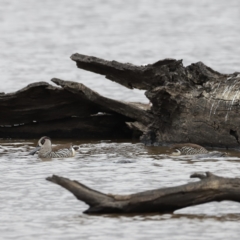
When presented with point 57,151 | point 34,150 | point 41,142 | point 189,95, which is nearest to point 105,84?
point 41,142

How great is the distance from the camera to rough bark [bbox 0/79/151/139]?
14.5 metres

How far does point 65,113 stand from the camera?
14.9 metres

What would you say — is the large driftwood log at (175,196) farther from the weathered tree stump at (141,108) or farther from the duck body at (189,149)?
the weathered tree stump at (141,108)

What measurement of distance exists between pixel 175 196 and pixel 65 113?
6075 mm

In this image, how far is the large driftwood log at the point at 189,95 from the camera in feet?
44.2

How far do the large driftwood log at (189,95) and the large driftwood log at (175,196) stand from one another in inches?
168

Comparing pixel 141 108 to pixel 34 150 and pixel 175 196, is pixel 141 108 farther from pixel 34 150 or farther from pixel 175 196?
pixel 175 196

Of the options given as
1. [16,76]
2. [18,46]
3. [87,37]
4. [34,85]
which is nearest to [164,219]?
[34,85]

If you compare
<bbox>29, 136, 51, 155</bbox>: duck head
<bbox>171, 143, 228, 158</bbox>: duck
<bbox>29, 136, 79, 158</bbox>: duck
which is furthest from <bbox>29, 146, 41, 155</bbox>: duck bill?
<bbox>171, 143, 228, 158</bbox>: duck

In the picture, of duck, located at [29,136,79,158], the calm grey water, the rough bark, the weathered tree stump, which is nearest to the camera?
the calm grey water

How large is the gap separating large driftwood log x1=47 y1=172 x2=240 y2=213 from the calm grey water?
0.65 ft

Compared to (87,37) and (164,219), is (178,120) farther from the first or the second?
Result: (87,37)

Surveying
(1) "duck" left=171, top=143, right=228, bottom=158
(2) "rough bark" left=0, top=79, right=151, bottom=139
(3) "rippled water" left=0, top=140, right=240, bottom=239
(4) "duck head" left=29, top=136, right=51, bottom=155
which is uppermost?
(2) "rough bark" left=0, top=79, right=151, bottom=139

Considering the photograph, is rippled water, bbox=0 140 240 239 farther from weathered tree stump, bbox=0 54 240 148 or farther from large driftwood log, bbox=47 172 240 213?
weathered tree stump, bbox=0 54 240 148
